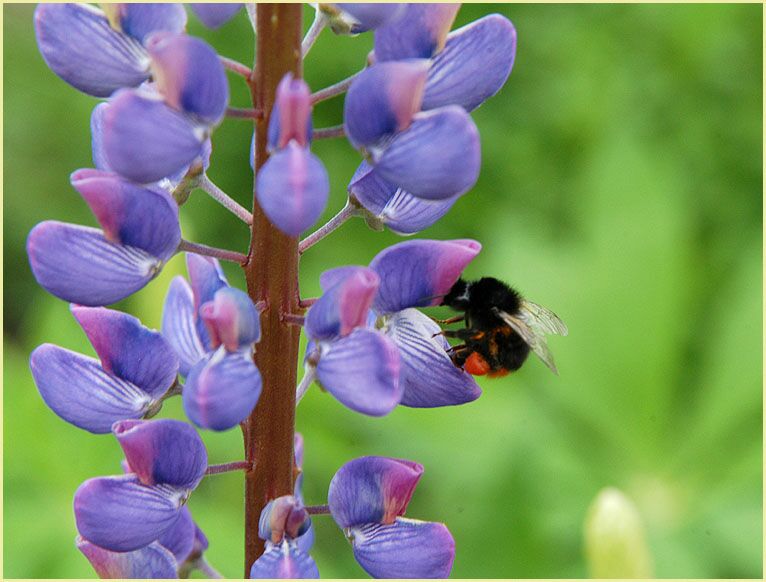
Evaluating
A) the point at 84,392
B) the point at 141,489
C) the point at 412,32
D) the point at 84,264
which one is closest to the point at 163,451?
the point at 141,489

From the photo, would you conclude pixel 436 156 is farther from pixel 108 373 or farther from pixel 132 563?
pixel 132 563

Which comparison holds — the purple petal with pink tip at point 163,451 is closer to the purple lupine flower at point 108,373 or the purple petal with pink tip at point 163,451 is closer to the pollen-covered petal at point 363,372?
the purple lupine flower at point 108,373

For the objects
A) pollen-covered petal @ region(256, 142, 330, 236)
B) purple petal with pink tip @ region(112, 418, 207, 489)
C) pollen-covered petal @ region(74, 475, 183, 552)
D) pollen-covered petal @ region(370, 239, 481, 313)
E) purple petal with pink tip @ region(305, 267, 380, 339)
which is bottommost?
pollen-covered petal @ region(74, 475, 183, 552)

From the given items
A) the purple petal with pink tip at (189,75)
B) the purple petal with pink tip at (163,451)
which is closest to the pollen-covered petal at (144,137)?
the purple petal with pink tip at (189,75)

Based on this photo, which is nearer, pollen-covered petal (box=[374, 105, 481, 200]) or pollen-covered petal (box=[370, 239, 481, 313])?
pollen-covered petal (box=[374, 105, 481, 200])

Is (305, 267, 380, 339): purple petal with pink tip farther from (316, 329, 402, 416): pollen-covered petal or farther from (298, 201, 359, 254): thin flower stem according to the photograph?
(298, 201, 359, 254): thin flower stem

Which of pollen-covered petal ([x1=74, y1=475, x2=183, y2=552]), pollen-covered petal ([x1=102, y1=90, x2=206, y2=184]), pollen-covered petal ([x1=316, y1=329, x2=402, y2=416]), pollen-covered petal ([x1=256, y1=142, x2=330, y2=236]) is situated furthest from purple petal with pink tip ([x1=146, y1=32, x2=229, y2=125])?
pollen-covered petal ([x1=74, y1=475, x2=183, y2=552])
